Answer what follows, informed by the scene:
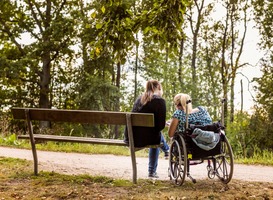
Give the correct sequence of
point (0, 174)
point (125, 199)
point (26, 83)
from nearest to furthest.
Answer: point (125, 199), point (0, 174), point (26, 83)

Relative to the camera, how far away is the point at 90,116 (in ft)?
20.9

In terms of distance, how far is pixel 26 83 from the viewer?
29.0 metres

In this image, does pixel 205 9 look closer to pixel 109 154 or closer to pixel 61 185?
pixel 109 154

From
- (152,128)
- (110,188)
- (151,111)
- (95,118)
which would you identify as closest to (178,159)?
(152,128)

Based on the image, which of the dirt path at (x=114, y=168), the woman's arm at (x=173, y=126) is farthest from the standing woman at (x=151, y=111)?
the dirt path at (x=114, y=168)

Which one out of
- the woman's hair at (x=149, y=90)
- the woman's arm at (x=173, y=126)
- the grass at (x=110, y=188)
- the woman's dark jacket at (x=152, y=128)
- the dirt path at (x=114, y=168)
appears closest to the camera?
the grass at (x=110, y=188)

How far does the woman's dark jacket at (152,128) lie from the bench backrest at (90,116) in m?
0.27

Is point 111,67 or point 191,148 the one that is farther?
point 111,67

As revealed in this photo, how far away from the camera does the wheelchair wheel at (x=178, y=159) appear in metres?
6.08

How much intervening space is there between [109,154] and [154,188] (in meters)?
5.10

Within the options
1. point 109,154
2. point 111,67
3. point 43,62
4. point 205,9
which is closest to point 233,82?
point 205,9

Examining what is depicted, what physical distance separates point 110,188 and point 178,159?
3.73 feet

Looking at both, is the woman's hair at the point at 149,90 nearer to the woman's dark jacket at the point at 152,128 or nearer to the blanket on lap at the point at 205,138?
the woman's dark jacket at the point at 152,128

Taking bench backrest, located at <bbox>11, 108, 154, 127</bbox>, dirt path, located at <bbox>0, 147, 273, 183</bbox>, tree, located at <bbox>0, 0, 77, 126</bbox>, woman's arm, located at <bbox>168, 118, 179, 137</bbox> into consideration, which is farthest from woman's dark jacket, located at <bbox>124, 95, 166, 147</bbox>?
tree, located at <bbox>0, 0, 77, 126</bbox>
